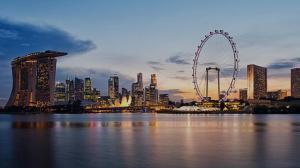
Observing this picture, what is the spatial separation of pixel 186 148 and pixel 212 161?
9073mm

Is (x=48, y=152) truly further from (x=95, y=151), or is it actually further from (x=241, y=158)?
(x=241, y=158)

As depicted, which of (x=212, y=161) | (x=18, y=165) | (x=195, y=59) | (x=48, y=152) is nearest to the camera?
(x=18, y=165)

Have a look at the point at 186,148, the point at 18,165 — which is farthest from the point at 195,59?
the point at 18,165

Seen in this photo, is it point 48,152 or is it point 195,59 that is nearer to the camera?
point 48,152

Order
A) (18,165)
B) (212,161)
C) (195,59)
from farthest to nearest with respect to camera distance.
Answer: (195,59), (212,161), (18,165)

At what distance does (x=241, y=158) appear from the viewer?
3117cm

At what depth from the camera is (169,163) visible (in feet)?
94.0

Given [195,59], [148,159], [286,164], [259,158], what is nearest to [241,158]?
[259,158]

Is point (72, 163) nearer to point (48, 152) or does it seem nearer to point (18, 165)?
point (18, 165)

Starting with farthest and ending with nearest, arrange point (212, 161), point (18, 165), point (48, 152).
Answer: point (48, 152), point (212, 161), point (18, 165)

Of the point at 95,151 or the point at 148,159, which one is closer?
Answer: the point at 148,159

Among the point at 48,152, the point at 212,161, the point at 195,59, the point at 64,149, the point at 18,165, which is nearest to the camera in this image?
the point at 18,165

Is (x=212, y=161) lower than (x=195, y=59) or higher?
lower

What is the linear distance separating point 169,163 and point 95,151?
930cm
